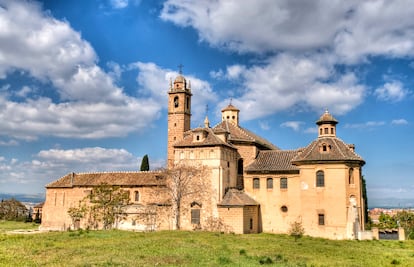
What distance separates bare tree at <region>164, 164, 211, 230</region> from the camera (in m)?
41.4

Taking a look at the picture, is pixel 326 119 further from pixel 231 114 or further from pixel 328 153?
pixel 231 114

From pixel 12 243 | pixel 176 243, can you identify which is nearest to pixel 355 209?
pixel 176 243

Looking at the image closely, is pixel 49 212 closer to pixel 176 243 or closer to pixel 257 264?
pixel 176 243

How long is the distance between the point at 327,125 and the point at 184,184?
15.4 metres

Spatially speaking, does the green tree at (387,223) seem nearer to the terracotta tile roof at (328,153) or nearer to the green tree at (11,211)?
the terracotta tile roof at (328,153)

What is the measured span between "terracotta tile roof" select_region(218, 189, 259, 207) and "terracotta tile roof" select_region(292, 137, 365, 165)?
18.8 ft

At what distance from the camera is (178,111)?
1989 inches

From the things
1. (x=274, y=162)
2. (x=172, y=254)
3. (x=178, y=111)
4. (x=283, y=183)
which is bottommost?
(x=172, y=254)


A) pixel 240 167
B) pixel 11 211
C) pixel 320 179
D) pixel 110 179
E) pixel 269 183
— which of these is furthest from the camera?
pixel 11 211

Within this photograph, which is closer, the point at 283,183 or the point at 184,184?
the point at 184,184

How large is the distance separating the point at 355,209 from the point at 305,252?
14563 millimetres

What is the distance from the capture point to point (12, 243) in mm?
27203

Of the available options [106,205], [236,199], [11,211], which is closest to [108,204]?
[106,205]

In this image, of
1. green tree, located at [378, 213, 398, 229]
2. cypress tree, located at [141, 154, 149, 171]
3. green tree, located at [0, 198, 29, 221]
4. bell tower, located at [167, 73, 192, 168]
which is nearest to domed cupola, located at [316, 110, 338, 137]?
bell tower, located at [167, 73, 192, 168]
